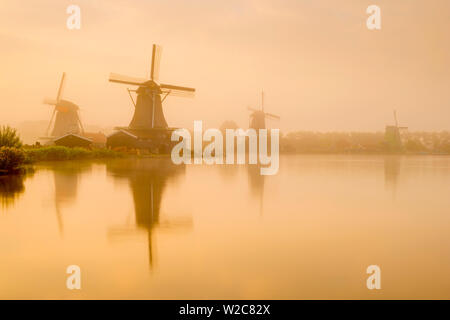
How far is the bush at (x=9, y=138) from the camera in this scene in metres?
17.2

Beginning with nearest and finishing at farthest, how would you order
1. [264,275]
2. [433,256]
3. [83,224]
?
[264,275]
[433,256]
[83,224]

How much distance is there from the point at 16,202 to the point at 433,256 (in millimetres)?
9403

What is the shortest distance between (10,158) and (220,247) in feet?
47.8

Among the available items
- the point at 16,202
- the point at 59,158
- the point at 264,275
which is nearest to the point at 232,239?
the point at 264,275

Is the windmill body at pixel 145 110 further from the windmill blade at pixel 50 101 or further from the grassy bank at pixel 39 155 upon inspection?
the windmill blade at pixel 50 101

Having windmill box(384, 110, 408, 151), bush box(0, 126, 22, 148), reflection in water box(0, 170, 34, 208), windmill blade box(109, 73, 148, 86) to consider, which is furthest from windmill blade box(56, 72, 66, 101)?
windmill box(384, 110, 408, 151)

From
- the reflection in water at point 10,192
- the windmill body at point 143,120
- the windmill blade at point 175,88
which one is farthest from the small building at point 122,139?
the reflection in water at point 10,192

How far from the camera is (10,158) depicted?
1545 centimetres

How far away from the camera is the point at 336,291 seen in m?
3.51

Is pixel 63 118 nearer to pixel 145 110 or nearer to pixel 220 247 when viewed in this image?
pixel 145 110

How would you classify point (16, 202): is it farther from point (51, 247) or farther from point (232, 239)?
point (232, 239)

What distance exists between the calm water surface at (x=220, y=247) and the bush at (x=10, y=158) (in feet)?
20.9

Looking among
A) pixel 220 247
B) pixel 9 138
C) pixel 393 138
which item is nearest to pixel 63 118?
pixel 9 138

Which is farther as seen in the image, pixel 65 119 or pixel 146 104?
pixel 65 119
